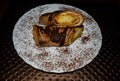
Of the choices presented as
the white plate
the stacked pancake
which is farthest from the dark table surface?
the stacked pancake

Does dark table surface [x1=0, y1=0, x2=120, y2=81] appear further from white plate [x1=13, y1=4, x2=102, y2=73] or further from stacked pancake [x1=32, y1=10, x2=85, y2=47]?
stacked pancake [x1=32, y1=10, x2=85, y2=47]

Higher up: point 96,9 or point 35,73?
point 96,9

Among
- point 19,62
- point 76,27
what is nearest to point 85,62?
point 76,27

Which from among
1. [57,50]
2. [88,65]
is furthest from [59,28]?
[88,65]

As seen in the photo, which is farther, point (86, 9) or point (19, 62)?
point (86, 9)

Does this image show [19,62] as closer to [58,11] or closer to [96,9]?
[58,11]

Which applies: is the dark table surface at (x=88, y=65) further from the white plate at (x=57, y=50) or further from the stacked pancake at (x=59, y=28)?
the stacked pancake at (x=59, y=28)
